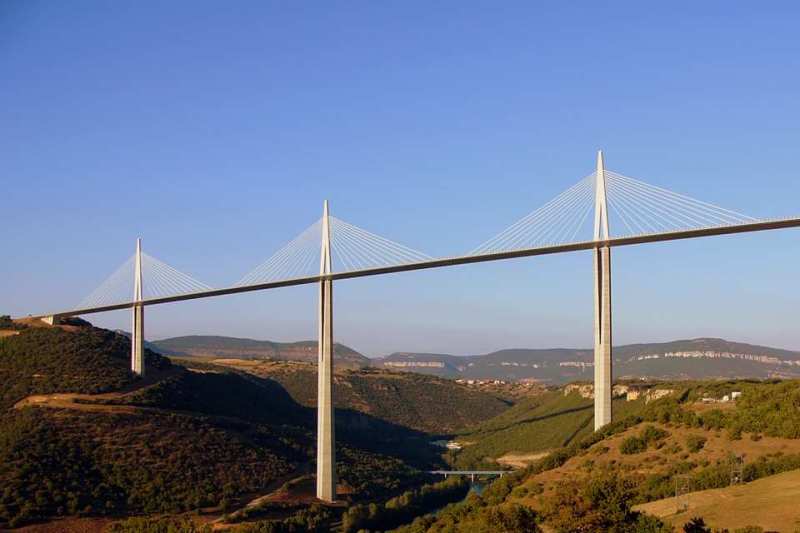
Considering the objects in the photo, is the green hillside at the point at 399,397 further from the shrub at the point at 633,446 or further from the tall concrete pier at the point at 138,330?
the shrub at the point at 633,446

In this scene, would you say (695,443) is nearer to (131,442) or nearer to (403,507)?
(403,507)

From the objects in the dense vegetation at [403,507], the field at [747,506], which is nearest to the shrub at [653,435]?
the field at [747,506]

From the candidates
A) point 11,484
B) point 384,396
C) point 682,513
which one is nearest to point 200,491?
point 11,484

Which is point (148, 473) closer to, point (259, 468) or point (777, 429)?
point (259, 468)

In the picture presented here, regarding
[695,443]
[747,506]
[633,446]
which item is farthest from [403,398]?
[747,506]

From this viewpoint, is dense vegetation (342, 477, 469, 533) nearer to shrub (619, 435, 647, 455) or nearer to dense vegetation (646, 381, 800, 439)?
shrub (619, 435, 647, 455)
